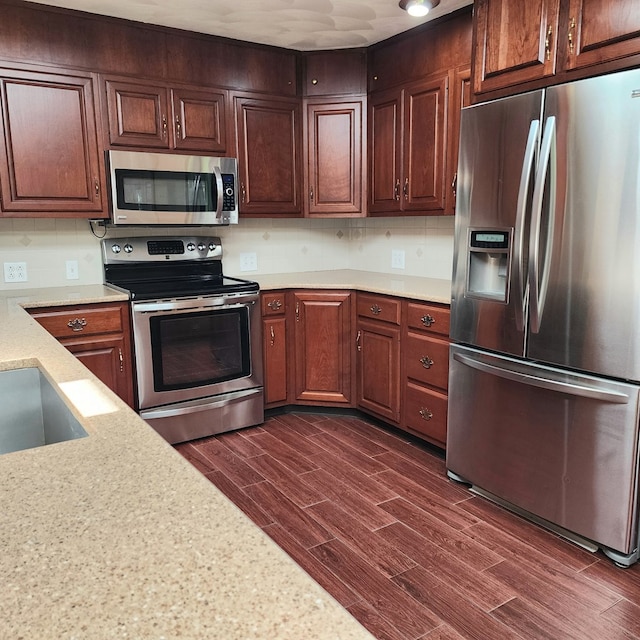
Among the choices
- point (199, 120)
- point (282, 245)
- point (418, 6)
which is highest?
point (418, 6)

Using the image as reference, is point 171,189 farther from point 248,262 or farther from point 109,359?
point 109,359

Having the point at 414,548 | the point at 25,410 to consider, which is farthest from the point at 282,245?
the point at 25,410

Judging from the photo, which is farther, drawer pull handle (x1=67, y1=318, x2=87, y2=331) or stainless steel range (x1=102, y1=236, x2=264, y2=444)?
stainless steel range (x1=102, y1=236, x2=264, y2=444)

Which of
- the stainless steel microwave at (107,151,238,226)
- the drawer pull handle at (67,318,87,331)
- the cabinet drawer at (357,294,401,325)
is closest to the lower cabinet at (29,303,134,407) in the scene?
the drawer pull handle at (67,318,87,331)

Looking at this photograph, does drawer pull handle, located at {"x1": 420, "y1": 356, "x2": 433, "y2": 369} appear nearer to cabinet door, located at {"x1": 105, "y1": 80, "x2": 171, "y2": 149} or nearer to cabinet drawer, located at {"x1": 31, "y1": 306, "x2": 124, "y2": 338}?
cabinet drawer, located at {"x1": 31, "y1": 306, "x2": 124, "y2": 338}

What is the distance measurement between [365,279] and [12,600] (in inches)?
126

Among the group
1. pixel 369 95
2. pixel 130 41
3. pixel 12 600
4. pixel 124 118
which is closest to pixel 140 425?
pixel 12 600

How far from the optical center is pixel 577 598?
1.87m

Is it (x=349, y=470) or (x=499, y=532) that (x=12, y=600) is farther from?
(x=349, y=470)

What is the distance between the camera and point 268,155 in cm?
354

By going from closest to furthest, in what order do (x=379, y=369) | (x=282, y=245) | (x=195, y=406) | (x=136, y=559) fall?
(x=136, y=559) → (x=195, y=406) → (x=379, y=369) → (x=282, y=245)

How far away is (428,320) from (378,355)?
523 millimetres

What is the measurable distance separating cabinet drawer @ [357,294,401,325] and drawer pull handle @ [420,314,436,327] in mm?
209

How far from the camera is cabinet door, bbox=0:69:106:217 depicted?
2793mm
